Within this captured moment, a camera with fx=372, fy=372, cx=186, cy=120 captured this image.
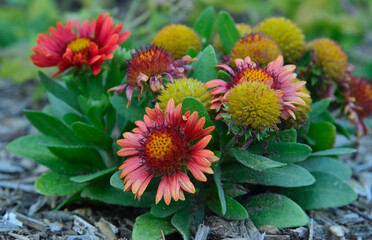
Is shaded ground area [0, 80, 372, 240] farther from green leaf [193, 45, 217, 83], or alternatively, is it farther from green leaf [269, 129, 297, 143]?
green leaf [193, 45, 217, 83]

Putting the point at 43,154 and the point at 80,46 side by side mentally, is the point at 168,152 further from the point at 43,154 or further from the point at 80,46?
the point at 43,154

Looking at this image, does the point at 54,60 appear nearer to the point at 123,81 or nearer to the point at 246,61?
the point at 123,81

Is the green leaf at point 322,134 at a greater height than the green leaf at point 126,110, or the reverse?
the green leaf at point 126,110

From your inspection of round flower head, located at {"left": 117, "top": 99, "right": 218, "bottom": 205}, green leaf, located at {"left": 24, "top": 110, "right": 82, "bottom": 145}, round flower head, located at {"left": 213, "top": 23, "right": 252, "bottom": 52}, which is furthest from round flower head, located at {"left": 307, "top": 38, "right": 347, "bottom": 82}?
green leaf, located at {"left": 24, "top": 110, "right": 82, "bottom": 145}

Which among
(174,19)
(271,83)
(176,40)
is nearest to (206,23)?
(176,40)

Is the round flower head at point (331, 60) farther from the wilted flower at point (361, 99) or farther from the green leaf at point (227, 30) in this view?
the green leaf at point (227, 30)

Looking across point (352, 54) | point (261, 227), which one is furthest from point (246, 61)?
point (352, 54)

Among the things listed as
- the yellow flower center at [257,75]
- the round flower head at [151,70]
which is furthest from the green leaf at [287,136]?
the round flower head at [151,70]
